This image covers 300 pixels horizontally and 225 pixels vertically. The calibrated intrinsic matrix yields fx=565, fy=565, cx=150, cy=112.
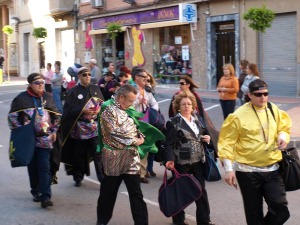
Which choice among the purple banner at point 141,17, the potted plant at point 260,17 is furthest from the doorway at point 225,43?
the potted plant at point 260,17

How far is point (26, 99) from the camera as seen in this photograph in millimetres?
7078

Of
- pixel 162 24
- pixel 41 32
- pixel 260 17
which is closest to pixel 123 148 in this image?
pixel 260 17

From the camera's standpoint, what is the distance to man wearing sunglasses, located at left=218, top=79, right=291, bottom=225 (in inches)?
197

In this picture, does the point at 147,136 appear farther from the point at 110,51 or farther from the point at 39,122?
the point at 110,51

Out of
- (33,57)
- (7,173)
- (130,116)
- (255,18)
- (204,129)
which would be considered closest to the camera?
(130,116)

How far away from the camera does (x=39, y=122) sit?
7059 mm

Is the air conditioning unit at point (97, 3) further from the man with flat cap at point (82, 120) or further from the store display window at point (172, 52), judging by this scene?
the man with flat cap at point (82, 120)

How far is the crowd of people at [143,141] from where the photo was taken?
5039 millimetres

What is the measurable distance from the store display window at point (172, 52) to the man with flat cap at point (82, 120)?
16.4 metres

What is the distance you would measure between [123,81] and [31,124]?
355 centimetres

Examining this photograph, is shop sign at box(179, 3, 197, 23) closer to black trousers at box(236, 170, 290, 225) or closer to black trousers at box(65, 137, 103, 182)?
black trousers at box(65, 137, 103, 182)

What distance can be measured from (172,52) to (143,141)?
772 inches

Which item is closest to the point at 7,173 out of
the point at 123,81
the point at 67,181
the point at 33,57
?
the point at 67,181

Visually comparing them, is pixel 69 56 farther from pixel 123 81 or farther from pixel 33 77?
pixel 33 77
